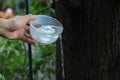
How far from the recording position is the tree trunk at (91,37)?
2.41m

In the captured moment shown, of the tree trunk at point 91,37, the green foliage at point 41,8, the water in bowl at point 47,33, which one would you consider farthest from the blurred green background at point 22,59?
the water in bowl at point 47,33

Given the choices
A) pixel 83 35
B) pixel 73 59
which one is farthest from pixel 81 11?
pixel 73 59

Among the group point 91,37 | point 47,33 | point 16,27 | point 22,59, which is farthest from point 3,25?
point 22,59

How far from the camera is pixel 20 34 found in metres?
2.46

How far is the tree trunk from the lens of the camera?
2.41 metres

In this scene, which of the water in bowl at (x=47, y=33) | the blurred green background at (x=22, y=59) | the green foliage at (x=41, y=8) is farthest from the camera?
the green foliage at (x=41, y=8)

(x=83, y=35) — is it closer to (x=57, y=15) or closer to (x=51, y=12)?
(x=57, y=15)

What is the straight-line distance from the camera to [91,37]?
8.17ft

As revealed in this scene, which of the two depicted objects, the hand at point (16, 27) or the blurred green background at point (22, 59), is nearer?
the hand at point (16, 27)

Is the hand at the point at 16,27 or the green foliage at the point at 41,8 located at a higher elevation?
the hand at the point at 16,27

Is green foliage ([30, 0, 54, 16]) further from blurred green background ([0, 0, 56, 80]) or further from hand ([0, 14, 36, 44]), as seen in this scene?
hand ([0, 14, 36, 44])

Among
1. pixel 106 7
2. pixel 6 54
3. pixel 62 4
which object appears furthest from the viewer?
pixel 6 54

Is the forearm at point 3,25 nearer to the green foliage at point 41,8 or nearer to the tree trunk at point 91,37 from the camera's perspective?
the tree trunk at point 91,37

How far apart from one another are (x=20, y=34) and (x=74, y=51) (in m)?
0.35
